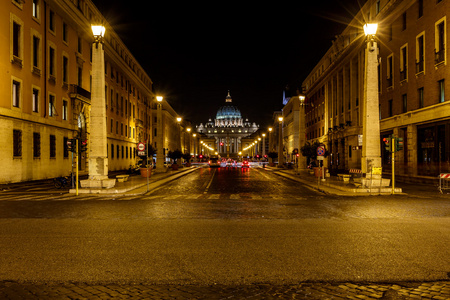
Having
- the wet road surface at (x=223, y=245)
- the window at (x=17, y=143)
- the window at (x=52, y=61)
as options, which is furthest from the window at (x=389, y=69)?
the window at (x=17, y=143)

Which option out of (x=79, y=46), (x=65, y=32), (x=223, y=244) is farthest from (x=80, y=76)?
(x=223, y=244)

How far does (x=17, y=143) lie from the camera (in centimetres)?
2734

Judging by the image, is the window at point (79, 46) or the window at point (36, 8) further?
the window at point (79, 46)

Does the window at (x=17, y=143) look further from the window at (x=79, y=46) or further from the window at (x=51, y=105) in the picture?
the window at (x=79, y=46)

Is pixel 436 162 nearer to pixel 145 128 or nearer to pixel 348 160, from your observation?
pixel 348 160

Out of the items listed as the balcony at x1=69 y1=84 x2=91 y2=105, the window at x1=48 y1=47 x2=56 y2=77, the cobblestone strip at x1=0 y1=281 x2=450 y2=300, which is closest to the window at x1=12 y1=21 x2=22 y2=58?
the window at x1=48 y1=47 x2=56 y2=77

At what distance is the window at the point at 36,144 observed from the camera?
29.8 meters

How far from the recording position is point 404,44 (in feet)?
107

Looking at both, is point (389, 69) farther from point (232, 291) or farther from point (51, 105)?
point (232, 291)

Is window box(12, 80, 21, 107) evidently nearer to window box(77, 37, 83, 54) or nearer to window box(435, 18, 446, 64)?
window box(77, 37, 83, 54)

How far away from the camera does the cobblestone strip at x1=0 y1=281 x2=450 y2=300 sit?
5.29 m

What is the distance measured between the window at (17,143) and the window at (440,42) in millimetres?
28538

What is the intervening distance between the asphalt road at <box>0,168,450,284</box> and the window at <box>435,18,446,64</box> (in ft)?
55.1

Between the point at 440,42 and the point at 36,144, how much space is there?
29315 mm
